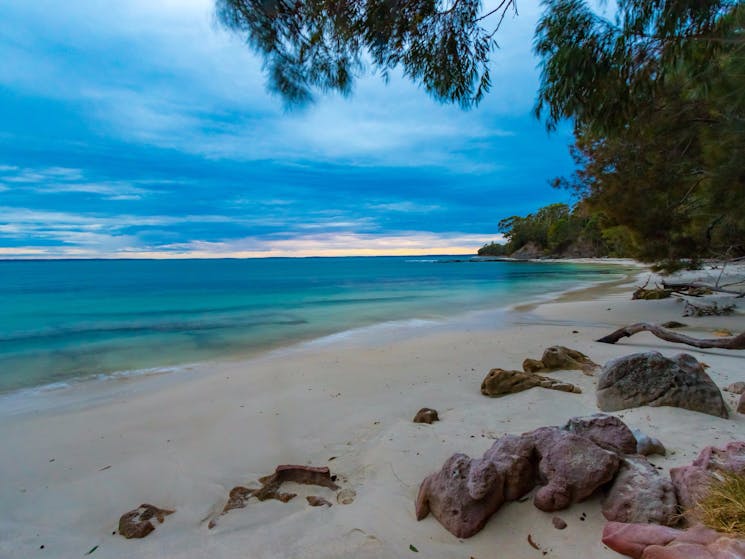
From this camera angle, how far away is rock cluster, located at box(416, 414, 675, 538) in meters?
2.27

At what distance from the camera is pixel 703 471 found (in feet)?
7.30

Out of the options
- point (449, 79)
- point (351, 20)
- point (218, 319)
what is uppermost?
point (351, 20)

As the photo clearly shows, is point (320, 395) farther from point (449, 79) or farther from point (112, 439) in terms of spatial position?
point (449, 79)

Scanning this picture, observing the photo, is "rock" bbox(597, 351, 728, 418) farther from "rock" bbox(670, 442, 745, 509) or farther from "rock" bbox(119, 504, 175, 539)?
"rock" bbox(119, 504, 175, 539)

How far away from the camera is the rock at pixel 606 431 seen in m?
2.79

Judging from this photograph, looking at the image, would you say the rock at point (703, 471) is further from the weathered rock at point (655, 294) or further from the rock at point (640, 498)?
the weathered rock at point (655, 294)

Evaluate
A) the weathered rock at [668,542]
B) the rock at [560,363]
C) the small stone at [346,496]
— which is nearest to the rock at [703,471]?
the weathered rock at [668,542]

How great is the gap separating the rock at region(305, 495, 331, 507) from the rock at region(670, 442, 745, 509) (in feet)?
7.25

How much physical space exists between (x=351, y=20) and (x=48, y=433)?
594 centimetres

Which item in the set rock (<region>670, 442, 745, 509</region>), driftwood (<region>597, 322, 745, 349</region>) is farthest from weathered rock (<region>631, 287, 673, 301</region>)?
rock (<region>670, 442, 745, 509</region>)

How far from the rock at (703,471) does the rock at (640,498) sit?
53 millimetres

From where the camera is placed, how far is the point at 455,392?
5.65 meters

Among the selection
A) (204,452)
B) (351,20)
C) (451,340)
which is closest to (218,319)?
(451,340)

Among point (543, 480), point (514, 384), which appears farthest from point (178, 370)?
point (543, 480)
